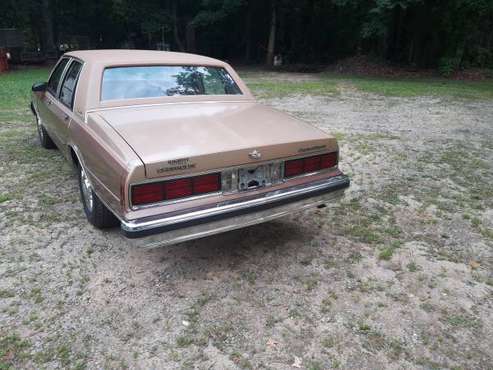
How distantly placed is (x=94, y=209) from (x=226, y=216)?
1.42 metres

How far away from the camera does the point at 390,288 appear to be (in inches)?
121

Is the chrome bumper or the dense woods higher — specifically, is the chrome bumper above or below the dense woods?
below

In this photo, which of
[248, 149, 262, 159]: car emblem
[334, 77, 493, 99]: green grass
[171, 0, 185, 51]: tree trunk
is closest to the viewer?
[248, 149, 262, 159]: car emblem

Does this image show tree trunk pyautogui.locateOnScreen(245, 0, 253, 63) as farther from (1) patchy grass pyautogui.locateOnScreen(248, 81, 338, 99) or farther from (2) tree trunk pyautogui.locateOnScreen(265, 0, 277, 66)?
(1) patchy grass pyautogui.locateOnScreen(248, 81, 338, 99)

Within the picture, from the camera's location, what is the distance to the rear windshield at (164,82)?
3.83 metres

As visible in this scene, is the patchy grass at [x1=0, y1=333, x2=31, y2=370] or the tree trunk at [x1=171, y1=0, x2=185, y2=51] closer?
the patchy grass at [x1=0, y1=333, x2=31, y2=370]

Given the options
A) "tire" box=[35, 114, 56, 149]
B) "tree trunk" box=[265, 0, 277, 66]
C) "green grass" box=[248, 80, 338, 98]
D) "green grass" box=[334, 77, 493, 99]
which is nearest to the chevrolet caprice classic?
"tire" box=[35, 114, 56, 149]

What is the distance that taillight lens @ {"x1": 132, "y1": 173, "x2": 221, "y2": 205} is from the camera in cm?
270

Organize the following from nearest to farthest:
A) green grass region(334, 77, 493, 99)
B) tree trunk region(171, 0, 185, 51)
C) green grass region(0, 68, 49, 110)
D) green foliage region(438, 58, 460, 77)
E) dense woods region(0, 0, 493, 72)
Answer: green grass region(0, 68, 49, 110) → green grass region(334, 77, 493, 99) → green foliage region(438, 58, 460, 77) → dense woods region(0, 0, 493, 72) → tree trunk region(171, 0, 185, 51)

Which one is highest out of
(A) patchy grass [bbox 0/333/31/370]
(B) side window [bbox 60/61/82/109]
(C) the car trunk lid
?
(B) side window [bbox 60/61/82/109]

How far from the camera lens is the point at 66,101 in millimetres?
4277

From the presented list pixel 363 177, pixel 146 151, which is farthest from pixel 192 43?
pixel 146 151

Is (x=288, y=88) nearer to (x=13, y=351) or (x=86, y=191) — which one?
(x=86, y=191)

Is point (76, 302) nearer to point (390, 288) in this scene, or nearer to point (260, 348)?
point (260, 348)
